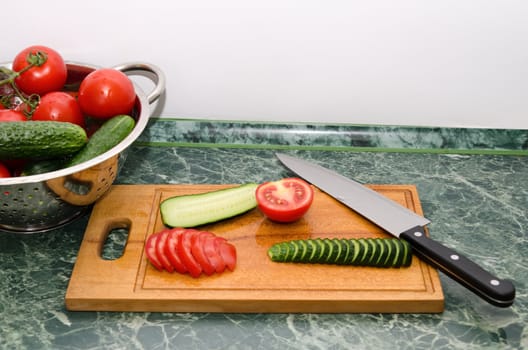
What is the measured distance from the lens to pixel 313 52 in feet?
5.01

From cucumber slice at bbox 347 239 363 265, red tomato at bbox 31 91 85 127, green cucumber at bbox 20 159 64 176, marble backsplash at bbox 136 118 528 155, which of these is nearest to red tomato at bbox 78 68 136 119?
red tomato at bbox 31 91 85 127

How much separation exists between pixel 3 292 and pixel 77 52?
0.59 meters

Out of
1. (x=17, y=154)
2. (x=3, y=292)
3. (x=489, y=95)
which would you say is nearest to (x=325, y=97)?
(x=489, y=95)

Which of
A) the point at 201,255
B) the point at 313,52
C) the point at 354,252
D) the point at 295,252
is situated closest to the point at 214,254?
the point at 201,255

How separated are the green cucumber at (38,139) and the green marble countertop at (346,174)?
203mm

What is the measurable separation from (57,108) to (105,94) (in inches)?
3.8

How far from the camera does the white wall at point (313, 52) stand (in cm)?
148

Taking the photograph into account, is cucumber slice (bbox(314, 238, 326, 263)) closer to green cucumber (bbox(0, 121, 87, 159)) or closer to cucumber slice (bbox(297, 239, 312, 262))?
cucumber slice (bbox(297, 239, 312, 262))

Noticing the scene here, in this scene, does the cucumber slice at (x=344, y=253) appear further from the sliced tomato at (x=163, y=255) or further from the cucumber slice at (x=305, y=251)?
the sliced tomato at (x=163, y=255)

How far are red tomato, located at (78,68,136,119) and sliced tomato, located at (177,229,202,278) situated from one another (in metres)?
0.31

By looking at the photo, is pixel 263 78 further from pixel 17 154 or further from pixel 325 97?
pixel 17 154

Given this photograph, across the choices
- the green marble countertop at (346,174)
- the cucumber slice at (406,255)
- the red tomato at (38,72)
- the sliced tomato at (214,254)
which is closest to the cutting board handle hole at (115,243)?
the green marble countertop at (346,174)

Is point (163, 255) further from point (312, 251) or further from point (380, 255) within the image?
point (380, 255)

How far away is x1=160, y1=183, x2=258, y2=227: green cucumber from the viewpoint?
1290mm
